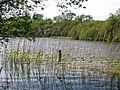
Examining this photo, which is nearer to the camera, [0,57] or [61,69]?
[61,69]

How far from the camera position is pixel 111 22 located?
13586 millimetres

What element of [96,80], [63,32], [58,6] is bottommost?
[96,80]

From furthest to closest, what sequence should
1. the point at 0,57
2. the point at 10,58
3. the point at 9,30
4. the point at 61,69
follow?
the point at 0,57 → the point at 10,58 → the point at 61,69 → the point at 9,30

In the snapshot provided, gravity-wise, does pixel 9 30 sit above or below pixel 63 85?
above

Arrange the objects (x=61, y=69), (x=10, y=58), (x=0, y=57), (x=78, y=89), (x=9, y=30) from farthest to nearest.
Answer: (x=0, y=57), (x=10, y=58), (x=61, y=69), (x=78, y=89), (x=9, y=30)

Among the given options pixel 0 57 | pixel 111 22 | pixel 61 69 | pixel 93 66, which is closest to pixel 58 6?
pixel 111 22

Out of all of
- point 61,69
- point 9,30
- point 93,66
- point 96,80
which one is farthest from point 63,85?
point 9,30

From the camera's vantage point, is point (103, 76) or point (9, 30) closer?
point (9, 30)

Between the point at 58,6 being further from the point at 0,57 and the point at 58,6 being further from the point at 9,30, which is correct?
the point at 0,57

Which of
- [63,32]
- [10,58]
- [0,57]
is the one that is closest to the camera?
[63,32]

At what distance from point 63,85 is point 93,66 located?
16.2 ft

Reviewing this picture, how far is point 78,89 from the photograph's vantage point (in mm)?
13500

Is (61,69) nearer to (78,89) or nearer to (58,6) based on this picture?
(78,89)

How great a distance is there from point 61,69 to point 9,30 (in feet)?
29.8
